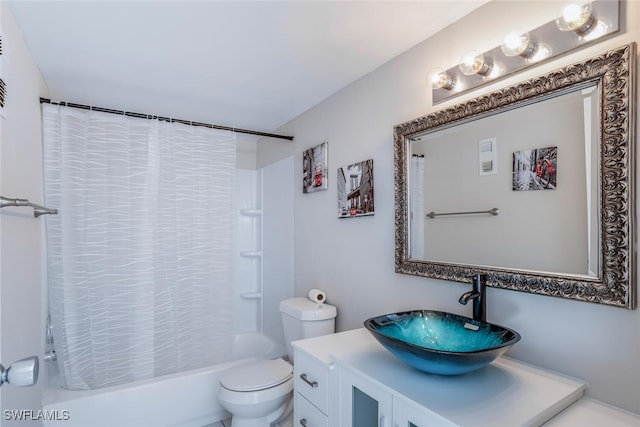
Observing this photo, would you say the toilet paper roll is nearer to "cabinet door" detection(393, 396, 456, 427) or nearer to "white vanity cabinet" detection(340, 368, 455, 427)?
"white vanity cabinet" detection(340, 368, 455, 427)

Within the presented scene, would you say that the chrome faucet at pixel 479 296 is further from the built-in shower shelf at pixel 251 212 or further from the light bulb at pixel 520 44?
the built-in shower shelf at pixel 251 212

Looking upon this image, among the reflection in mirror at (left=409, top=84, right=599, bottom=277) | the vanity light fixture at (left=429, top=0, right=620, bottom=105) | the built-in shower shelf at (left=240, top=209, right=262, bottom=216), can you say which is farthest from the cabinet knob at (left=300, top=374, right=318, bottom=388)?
the built-in shower shelf at (left=240, top=209, right=262, bottom=216)

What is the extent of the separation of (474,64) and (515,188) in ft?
1.81

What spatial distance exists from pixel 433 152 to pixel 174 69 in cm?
157

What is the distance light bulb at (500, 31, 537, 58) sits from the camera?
119 cm

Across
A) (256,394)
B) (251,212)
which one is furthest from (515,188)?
(251,212)

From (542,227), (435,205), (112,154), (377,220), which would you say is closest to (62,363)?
(112,154)

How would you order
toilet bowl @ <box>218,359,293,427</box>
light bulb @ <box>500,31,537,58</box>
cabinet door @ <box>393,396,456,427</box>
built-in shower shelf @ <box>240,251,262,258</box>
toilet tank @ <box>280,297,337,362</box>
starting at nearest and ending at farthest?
cabinet door @ <box>393,396,456,427</box> < light bulb @ <box>500,31,537,58</box> < toilet bowl @ <box>218,359,293,427</box> < toilet tank @ <box>280,297,337,362</box> < built-in shower shelf @ <box>240,251,262,258</box>

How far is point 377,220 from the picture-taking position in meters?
1.91

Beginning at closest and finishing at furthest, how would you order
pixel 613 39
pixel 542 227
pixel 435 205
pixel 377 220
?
pixel 613 39 → pixel 542 227 → pixel 435 205 → pixel 377 220

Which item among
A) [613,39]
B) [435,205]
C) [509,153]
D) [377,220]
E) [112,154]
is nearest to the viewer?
[613,39]

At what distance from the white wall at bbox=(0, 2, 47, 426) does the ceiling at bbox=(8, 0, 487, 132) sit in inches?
8.0

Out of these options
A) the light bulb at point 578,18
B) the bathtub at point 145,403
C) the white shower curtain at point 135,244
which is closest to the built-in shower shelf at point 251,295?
the white shower curtain at point 135,244

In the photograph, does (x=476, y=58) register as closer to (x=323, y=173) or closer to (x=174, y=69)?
(x=323, y=173)
